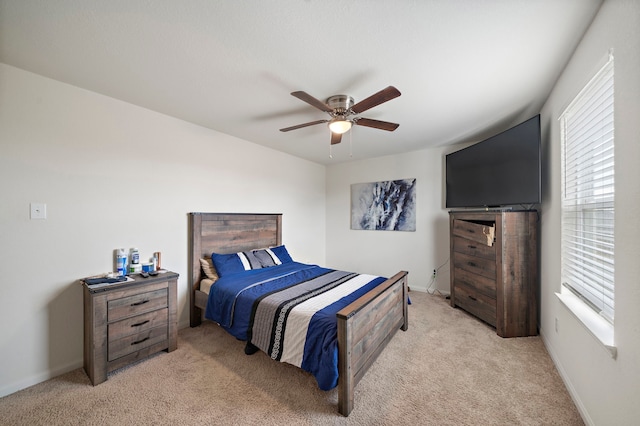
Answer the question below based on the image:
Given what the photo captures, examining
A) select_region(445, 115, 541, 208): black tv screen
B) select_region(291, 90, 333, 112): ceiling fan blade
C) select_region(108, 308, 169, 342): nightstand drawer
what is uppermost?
select_region(291, 90, 333, 112): ceiling fan blade

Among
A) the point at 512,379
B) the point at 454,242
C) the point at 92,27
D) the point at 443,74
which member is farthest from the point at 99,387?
the point at 454,242

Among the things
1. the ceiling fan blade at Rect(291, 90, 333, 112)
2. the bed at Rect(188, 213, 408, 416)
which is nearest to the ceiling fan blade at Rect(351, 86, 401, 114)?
the ceiling fan blade at Rect(291, 90, 333, 112)

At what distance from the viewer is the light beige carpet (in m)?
1.56

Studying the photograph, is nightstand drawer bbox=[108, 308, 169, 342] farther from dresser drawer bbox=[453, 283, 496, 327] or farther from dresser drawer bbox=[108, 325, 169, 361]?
dresser drawer bbox=[453, 283, 496, 327]

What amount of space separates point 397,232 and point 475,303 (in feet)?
5.49

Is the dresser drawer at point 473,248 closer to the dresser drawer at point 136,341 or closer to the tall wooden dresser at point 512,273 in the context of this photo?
the tall wooden dresser at point 512,273

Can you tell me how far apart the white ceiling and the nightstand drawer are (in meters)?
2.01

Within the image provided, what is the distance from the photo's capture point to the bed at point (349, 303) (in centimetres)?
161

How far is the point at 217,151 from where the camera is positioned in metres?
3.21

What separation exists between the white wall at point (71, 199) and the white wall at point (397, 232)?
100.0 inches

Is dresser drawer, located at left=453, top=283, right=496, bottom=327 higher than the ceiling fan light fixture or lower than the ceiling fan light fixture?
lower

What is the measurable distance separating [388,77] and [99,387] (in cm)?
329

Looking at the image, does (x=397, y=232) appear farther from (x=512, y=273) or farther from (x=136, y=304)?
(x=136, y=304)

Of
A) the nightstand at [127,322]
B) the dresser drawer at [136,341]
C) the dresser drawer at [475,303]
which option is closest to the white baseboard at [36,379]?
the nightstand at [127,322]
